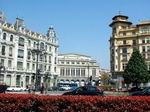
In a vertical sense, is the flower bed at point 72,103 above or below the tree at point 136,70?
below

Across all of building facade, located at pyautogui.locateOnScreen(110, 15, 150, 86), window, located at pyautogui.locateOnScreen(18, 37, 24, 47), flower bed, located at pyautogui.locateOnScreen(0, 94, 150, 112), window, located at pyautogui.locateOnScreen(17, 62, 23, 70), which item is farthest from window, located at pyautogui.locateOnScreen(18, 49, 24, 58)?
flower bed, located at pyautogui.locateOnScreen(0, 94, 150, 112)

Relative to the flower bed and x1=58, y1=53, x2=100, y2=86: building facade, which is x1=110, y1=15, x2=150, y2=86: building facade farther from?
the flower bed

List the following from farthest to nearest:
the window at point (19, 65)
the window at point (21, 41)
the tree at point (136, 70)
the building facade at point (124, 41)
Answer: the building facade at point (124, 41) → the window at point (21, 41) → the window at point (19, 65) → the tree at point (136, 70)

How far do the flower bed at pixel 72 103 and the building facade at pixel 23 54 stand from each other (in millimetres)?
49219

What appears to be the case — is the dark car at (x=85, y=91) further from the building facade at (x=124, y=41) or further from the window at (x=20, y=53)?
the building facade at (x=124, y=41)

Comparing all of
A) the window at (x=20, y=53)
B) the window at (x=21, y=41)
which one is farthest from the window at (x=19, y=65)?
the window at (x=21, y=41)

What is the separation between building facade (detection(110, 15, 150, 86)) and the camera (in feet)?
259

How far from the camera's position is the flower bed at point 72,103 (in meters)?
13.3

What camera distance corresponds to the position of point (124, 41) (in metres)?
82.1

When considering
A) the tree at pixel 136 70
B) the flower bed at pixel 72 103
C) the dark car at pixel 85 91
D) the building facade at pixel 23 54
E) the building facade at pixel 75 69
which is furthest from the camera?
the building facade at pixel 75 69

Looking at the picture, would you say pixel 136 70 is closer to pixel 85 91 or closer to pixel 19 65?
pixel 19 65

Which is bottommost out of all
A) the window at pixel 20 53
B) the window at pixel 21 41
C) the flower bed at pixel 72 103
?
the flower bed at pixel 72 103

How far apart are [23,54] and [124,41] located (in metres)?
26.9

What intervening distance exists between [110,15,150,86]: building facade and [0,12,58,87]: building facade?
18.1 metres
